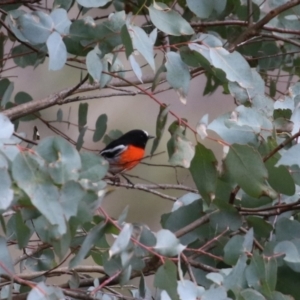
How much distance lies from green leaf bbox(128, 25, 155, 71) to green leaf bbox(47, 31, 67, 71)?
0.17m

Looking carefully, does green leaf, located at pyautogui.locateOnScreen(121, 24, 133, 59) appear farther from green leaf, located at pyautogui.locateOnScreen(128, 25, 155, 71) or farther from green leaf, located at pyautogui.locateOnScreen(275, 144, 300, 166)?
green leaf, located at pyautogui.locateOnScreen(275, 144, 300, 166)

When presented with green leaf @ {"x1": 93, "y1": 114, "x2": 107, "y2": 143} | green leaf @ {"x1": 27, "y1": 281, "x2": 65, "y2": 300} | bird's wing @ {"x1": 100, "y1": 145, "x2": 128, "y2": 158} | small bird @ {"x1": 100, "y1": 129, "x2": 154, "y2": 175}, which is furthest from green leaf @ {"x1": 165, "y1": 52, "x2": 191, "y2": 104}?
bird's wing @ {"x1": 100, "y1": 145, "x2": 128, "y2": 158}

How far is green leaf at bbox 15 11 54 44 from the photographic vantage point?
1396 mm

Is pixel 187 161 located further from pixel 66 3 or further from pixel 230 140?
pixel 66 3

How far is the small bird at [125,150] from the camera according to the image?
3490 millimetres

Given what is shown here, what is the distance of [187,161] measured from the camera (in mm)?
1332

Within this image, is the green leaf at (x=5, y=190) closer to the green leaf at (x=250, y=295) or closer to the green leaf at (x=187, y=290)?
the green leaf at (x=187, y=290)

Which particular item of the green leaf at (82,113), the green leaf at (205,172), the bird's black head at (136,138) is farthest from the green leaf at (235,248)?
the bird's black head at (136,138)

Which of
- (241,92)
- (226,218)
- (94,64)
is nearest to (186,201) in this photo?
(226,218)

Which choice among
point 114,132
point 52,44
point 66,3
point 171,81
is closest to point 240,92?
point 171,81

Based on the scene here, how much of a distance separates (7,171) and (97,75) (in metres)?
0.45

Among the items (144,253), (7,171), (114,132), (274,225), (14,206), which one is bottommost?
(114,132)

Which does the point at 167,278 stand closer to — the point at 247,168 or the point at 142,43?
the point at 247,168

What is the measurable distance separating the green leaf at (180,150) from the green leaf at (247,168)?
10cm
